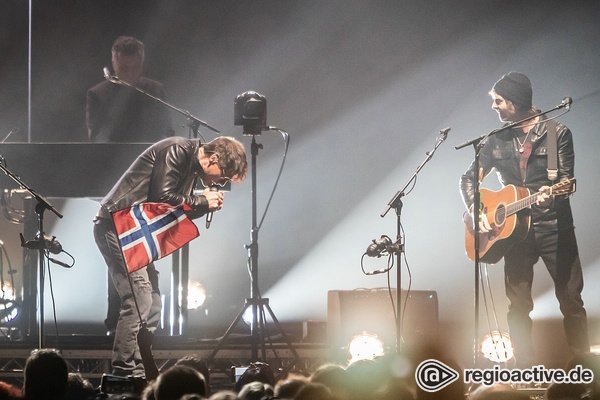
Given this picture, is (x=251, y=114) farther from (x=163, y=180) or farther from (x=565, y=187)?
(x=565, y=187)

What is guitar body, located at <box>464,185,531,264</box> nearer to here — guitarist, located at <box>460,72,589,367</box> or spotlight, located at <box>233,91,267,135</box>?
guitarist, located at <box>460,72,589,367</box>

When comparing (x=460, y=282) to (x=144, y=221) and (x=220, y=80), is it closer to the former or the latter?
(x=220, y=80)

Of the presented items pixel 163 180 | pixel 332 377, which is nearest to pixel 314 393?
pixel 332 377

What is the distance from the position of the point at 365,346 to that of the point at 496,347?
1317mm

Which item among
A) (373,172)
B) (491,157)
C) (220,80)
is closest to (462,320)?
(373,172)

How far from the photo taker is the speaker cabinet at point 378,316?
8852 mm

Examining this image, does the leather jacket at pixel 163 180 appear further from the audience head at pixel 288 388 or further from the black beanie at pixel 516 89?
the audience head at pixel 288 388

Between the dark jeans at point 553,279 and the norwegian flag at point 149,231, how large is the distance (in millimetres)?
2786

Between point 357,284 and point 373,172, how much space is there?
1.32 m

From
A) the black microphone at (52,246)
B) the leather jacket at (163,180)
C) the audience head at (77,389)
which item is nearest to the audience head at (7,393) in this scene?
the audience head at (77,389)

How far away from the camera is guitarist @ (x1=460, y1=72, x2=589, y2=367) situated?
818 cm

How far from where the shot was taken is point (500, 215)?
872cm

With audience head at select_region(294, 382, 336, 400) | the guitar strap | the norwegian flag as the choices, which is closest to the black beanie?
the guitar strap

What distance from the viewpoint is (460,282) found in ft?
37.3
